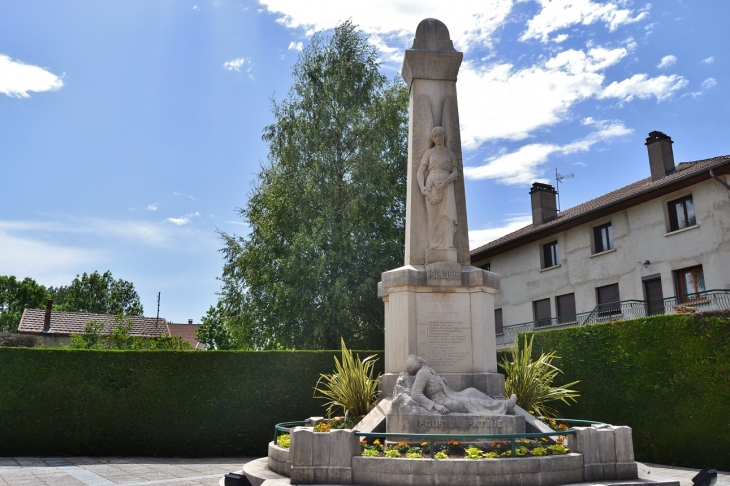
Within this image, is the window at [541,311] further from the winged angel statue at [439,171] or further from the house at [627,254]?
the winged angel statue at [439,171]

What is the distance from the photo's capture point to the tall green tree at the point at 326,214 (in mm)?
20594

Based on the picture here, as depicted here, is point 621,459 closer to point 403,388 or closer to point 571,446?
point 571,446

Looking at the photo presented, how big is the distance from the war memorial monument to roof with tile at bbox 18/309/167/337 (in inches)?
1473

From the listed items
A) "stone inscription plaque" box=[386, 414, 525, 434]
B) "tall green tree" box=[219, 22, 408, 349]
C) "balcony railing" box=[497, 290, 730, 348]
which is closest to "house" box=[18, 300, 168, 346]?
"tall green tree" box=[219, 22, 408, 349]

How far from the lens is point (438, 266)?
8672 mm

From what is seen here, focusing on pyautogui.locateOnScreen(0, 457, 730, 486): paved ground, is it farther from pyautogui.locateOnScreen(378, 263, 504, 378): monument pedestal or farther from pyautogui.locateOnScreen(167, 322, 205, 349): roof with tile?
pyautogui.locateOnScreen(167, 322, 205, 349): roof with tile

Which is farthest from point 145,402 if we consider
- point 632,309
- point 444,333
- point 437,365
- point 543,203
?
point 543,203

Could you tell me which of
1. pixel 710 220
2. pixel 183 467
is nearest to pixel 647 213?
pixel 710 220

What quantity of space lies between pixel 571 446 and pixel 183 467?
785cm

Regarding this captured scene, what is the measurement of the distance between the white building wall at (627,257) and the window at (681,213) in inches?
7.5

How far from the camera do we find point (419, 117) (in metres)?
9.55

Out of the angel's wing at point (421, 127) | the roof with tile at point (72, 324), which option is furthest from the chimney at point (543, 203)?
the roof with tile at point (72, 324)

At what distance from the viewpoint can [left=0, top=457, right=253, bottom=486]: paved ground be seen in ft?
29.6

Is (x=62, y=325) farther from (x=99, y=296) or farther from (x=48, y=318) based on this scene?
(x=99, y=296)
